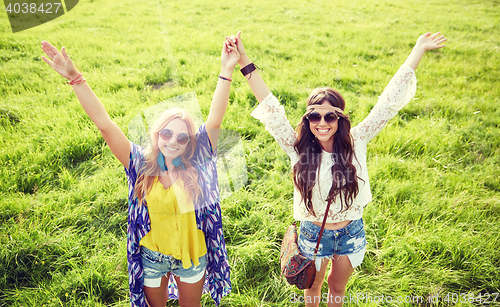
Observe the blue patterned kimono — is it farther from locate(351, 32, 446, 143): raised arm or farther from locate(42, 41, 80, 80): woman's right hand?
locate(351, 32, 446, 143): raised arm

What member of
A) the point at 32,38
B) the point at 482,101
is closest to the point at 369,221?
the point at 482,101

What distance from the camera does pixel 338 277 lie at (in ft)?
6.98

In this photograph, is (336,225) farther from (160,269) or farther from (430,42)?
(430,42)

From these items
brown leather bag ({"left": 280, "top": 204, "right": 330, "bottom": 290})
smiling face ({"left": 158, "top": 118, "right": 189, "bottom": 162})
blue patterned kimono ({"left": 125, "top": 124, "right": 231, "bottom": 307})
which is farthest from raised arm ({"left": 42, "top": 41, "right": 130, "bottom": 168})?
brown leather bag ({"left": 280, "top": 204, "right": 330, "bottom": 290})

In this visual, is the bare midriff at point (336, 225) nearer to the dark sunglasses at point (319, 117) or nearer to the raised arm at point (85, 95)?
the dark sunglasses at point (319, 117)

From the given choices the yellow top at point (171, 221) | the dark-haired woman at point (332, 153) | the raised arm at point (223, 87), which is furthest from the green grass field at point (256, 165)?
the raised arm at point (223, 87)

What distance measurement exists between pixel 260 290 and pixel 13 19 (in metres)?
11.8

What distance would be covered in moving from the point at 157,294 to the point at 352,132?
1.87 m

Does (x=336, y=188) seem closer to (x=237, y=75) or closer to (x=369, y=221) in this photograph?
(x=369, y=221)

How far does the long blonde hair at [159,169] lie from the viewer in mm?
1919

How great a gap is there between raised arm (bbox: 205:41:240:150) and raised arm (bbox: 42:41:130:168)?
0.59 m

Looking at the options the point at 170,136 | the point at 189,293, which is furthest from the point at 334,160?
the point at 189,293

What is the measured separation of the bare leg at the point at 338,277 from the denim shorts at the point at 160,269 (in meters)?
1.03

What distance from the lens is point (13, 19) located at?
365 inches
